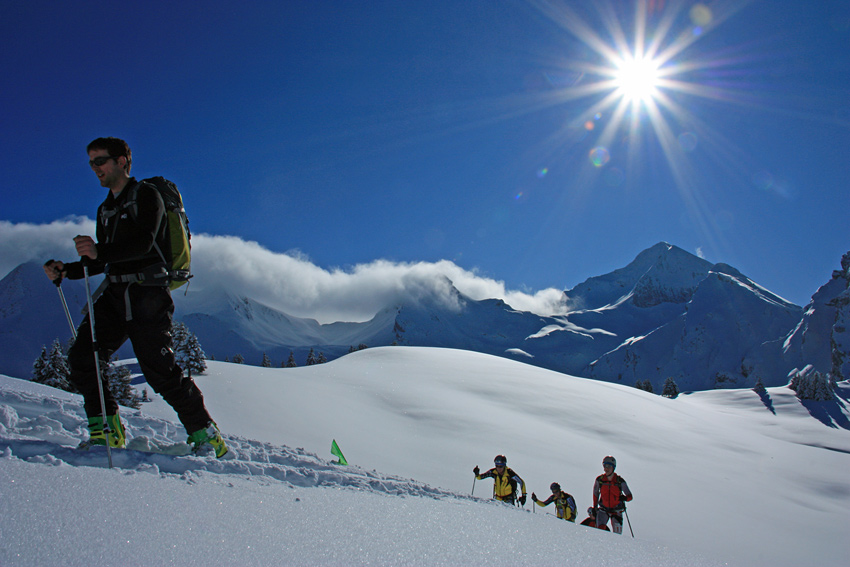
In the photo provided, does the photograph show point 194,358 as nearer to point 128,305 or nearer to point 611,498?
point 128,305

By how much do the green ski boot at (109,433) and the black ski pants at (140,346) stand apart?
66 millimetres

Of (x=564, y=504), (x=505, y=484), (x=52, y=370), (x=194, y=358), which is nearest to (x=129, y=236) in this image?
(x=505, y=484)

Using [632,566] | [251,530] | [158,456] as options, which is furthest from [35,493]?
[632,566]

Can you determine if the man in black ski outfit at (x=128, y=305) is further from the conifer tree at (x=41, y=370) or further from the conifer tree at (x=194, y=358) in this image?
the conifer tree at (x=41, y=370)

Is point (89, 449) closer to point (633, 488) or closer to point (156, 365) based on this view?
point (156, 365)

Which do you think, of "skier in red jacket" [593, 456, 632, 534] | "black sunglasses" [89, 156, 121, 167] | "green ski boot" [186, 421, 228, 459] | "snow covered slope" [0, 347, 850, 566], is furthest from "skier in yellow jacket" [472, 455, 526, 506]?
"black sunglasses" [89, 156, 121, 167]

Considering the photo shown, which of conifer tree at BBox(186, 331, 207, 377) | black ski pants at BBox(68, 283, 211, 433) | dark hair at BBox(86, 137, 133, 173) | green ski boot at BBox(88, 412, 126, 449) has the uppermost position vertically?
dark hair at BBox(86, 137, 133, 173)

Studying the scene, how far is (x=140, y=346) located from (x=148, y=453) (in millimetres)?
796

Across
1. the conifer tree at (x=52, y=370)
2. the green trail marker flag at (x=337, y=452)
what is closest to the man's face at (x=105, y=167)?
the green trail marker flag at (x=337, y=452)

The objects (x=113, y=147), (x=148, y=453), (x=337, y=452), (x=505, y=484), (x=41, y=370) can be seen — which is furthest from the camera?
(x=41, y=370)

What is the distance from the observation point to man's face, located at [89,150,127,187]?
341 centimetres

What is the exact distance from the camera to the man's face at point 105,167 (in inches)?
134

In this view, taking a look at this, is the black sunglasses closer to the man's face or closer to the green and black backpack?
the man's face

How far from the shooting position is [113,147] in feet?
11.4
